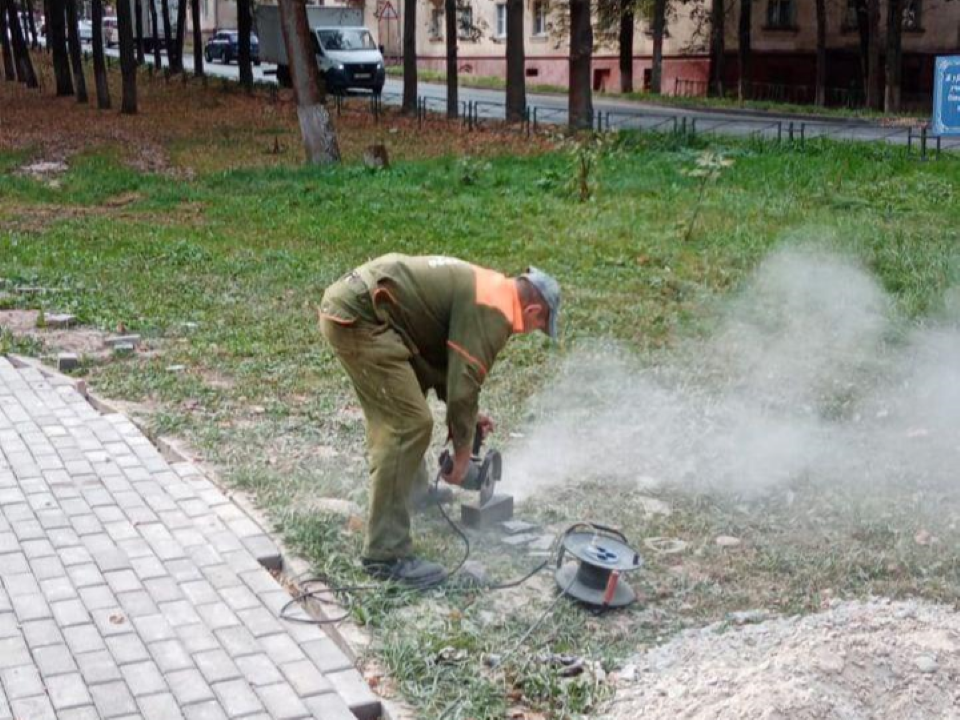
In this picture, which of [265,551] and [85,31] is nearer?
[265,551]

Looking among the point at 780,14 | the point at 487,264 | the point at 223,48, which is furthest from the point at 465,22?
the point at 487,264

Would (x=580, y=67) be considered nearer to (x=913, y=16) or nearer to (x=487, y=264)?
(x=487, y=264)

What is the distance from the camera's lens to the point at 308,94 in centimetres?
2073

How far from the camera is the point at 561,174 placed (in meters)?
17.5

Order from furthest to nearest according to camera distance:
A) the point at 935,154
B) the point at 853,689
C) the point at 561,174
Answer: the point at 935,154, the point at 561,174, the point at 853,689

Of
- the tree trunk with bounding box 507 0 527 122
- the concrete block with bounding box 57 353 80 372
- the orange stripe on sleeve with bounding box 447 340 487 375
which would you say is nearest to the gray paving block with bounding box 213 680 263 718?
the orange stripe on sleeve with bounding box 447 340 487 375

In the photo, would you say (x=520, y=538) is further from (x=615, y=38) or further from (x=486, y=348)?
(x=615, y=38)

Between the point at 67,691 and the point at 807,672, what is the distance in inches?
99.5

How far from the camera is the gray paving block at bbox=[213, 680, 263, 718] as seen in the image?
4305 mm

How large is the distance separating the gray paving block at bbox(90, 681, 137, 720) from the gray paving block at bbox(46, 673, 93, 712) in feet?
0.11

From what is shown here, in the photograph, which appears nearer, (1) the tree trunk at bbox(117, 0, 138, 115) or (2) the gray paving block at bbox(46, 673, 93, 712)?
(2) the gray paving block at bbox(46, 673, 93, 712)

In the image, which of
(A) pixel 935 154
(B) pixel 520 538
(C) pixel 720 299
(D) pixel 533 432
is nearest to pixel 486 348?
(B) pixel 520 538

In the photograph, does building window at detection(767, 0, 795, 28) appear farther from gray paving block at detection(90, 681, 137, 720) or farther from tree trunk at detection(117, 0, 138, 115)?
gray paving block at detection(90, 681, 137, 720)

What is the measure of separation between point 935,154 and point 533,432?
44.2ft
